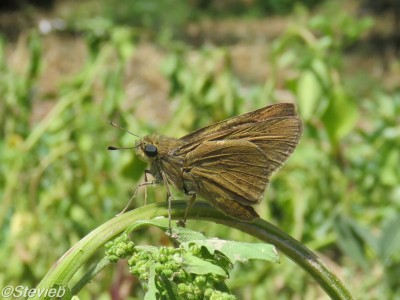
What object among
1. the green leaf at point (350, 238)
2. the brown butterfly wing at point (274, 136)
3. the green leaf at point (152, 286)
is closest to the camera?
the green leaf at point (152, 286)

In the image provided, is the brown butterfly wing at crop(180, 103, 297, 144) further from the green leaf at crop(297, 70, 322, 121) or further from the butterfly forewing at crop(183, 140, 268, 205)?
the green leaf at crop(297, 70, 322, 121)

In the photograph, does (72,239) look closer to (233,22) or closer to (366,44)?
(366,44)

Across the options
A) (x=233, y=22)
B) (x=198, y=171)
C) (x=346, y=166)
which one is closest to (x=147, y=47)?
(x=233, y=22)

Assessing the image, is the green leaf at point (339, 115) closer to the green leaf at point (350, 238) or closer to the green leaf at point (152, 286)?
the green leaf at point (350, 238)

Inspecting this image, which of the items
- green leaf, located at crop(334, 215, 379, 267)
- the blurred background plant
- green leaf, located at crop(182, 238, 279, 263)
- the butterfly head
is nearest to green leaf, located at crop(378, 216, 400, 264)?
green leaf, located at crop(334, 215, 379, 267)

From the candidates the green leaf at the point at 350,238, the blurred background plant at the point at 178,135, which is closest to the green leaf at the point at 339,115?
the blurred background plant at the point at 178,135

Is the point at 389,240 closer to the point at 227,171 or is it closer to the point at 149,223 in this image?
the point at 227,171

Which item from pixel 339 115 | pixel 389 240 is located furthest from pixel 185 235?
pixel 339 115
